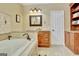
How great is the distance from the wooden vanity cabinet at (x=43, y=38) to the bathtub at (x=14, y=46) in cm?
17

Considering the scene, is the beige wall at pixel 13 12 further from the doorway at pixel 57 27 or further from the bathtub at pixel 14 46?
the doorway at pixel 57 27

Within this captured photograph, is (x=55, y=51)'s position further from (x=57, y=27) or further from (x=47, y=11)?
(x=47, y=11)

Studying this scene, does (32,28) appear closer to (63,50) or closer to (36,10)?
(36,10)

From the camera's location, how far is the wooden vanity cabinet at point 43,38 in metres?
2.00

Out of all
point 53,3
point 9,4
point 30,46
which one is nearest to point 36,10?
point 53,3

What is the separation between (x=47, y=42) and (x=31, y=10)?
53 cm

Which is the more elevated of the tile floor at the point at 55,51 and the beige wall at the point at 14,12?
the beige wall at the point at 14,12

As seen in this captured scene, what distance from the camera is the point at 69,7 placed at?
1899 millimetres

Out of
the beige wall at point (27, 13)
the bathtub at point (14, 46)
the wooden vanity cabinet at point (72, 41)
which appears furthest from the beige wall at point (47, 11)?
the bathtub at point (14, 46)

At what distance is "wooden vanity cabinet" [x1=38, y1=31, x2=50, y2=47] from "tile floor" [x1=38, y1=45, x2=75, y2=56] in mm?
69

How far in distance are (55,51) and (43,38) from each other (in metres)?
0.28

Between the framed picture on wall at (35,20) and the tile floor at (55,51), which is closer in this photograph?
the tile floor at (55,51)

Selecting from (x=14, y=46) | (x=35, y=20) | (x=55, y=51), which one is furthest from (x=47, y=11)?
(x=14, y=46)

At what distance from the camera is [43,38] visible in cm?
204
